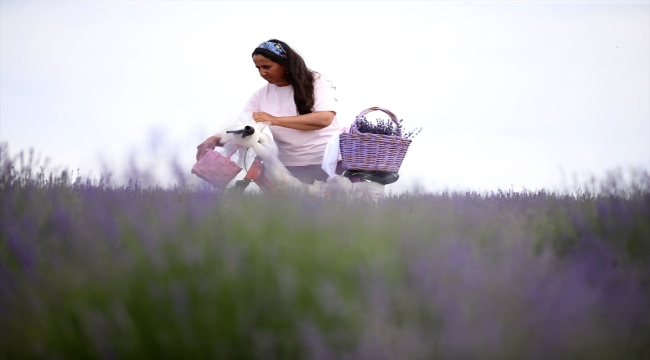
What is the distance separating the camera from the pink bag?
4527 millimetres

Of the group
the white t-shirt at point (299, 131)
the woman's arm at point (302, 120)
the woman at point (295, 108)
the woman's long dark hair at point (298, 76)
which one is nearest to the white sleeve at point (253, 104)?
the woman at point (295, 108)

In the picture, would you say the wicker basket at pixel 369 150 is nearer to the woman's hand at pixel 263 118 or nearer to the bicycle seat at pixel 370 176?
the bicycle seat at pixel 370 176

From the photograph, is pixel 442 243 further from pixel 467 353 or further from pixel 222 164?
pixel 222 164

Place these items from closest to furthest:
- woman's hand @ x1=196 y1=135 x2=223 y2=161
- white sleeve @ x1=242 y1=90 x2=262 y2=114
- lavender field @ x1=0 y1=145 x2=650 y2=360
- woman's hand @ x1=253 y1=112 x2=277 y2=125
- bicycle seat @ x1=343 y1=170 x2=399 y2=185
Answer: lavender field @ x1=0 y1=145 x2=650 y2=360 < woman's hand @ x1=196 y1=135 x2=223 y2=161 < woman's hand @ x1=253 y1=112 x2=277 y2=125 < bicycle seat @ x1=343 y1=170 x2=399 y2=185 < white sleeve @ x1=242 y1=90 x2=262 y2=114

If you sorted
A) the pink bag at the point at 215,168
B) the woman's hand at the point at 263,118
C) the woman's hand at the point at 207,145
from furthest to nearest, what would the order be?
the woman's hand at the point at 263,118 < the woman's hand at the point at 207,145 < the pink bag at the point at 215,168

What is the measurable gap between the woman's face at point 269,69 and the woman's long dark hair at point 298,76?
0.09 feet

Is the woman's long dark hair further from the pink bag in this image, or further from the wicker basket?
the pink bag

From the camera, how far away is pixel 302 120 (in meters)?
5.02

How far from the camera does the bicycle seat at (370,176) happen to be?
4.98 metres

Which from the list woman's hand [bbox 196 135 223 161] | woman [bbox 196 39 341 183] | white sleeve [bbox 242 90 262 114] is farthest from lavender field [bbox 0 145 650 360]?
white sleeve [bbox 242 90 262 114]

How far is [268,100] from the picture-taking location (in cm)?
550

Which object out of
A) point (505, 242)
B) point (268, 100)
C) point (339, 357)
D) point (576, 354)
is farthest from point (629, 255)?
point (268, 100)

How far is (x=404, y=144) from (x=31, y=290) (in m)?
3.50

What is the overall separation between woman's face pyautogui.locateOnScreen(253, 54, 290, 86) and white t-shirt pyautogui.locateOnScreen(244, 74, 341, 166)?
0.14 metres
